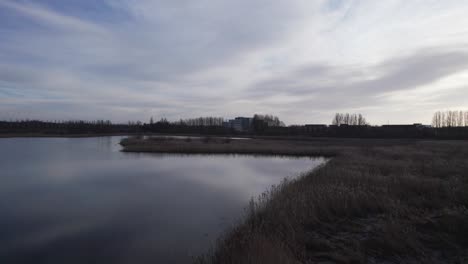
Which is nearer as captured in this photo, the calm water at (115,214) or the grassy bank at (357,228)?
the grassy bank at (357,228)

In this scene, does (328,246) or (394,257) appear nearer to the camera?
(394,257)

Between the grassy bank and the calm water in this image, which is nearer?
the grassy bank

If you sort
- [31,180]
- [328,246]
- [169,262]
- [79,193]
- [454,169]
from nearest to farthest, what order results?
[328,246] → [169,262] → [79,193] → [454,169] → [31,180]

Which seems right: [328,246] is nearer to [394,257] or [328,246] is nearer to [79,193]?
[394,257]

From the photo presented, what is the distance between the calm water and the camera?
5253mm

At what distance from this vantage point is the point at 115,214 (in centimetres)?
752

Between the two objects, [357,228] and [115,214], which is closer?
[357,228]

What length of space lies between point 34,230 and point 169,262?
3.83 m

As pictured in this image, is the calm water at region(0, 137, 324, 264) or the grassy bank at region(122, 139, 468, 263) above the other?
the grassy bank at region(122, 139, 468, 263)

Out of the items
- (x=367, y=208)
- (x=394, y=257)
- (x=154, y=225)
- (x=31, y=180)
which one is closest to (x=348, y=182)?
(x=367, y=208)

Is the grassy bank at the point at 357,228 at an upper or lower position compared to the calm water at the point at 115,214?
upper

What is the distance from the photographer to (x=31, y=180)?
466 inches

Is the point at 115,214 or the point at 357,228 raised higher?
the point at 357,228

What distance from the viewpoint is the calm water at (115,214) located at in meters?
5.25
